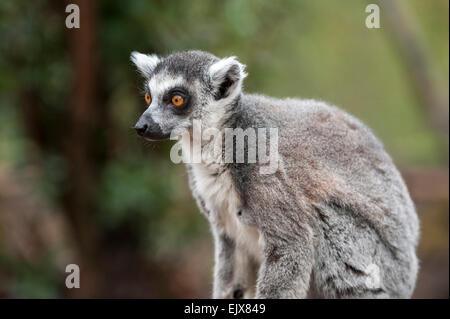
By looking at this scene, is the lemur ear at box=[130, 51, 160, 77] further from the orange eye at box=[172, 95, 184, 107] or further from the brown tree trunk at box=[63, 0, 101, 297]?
the brown tree trunk at box=[63, 0, 101, 297]

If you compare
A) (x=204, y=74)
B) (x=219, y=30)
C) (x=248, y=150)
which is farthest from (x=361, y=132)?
(x=219, y=30)

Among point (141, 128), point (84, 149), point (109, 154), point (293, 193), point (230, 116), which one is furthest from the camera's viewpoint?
point (109, 154)

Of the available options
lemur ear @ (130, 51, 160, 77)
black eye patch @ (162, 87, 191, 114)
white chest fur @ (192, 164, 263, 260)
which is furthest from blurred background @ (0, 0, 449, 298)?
white chest fur @ (192, 164, 263, 260)

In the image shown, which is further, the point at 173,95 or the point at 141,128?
the point at 173,95

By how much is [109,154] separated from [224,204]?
457 centimetres

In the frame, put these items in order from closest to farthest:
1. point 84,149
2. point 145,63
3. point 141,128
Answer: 1. point 141,128
2. point 145,63
3. point 84,149

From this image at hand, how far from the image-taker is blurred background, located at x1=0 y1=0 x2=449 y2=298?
806 centimetres

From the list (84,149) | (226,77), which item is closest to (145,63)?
(226,77)

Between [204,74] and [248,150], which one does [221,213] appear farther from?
[204,74]

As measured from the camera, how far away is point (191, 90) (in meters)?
4.63

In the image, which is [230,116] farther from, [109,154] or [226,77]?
[109,154]

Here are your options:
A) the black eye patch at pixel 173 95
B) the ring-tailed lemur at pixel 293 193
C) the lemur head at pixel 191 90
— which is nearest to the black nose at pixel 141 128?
the ring-tailed lemur at pixel 293 193

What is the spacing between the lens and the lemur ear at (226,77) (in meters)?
4.60

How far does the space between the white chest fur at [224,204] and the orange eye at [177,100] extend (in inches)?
21.1
